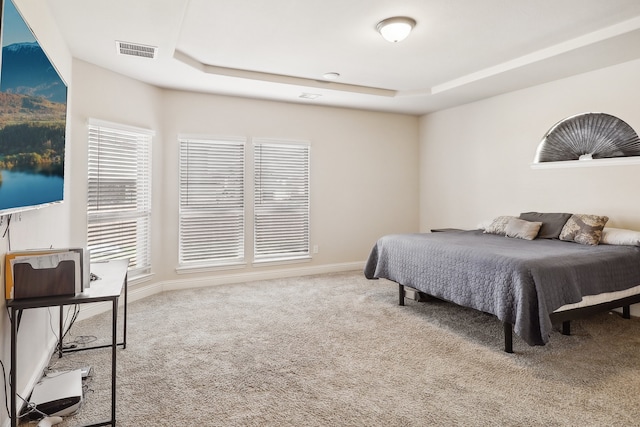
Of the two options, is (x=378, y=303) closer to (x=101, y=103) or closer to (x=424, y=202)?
(x=424, y=202)

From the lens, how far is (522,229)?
3982mm

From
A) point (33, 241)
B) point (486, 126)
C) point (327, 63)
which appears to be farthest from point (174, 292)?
point (486, 126)

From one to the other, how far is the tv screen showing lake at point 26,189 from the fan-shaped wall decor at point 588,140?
4750 millimetres

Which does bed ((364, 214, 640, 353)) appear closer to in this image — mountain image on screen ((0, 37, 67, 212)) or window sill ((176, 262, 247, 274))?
window sill ((176, 262, 247, 274))

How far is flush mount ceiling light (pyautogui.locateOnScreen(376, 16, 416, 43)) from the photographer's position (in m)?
2.94

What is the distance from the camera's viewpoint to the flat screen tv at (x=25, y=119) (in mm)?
1527

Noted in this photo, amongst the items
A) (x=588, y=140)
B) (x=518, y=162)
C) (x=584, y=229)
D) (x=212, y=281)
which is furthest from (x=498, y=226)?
(x=212, y=281)

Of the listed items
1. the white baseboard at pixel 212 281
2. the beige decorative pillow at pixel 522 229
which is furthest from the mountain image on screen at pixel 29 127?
the beige decorative pillow at pixel 522 229

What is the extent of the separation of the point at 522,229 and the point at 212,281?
12.0ft

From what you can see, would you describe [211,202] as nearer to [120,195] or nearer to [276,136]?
[120,195]

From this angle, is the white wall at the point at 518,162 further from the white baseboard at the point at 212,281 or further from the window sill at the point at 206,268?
the window sill at the point at 206,268

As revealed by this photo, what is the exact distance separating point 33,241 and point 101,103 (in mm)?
1940

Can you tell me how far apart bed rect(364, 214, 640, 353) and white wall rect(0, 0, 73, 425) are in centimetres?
294

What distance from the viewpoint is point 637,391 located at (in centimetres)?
225
